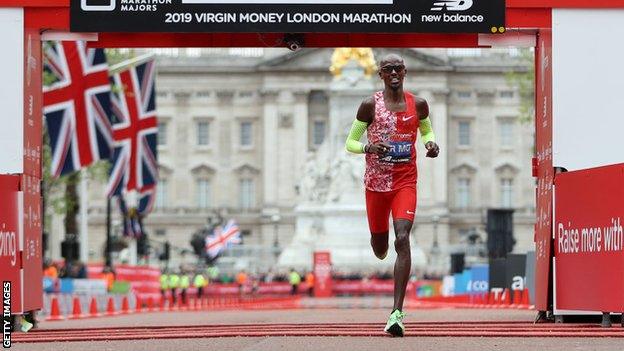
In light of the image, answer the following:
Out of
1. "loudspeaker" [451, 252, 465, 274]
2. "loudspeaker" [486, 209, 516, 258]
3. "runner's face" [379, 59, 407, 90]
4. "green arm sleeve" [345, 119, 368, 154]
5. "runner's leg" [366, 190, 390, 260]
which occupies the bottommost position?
"loudspeaker" [451, 252, 465, 274]

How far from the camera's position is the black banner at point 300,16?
1809 centimetres

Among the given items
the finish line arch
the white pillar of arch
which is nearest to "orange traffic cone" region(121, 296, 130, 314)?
the finish line arch

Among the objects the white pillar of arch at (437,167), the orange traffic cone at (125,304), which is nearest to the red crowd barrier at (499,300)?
the orange traffic cone at (125,304)

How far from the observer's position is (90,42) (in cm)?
1928

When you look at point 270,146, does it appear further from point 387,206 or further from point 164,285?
point 387,206

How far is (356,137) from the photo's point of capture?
643 inches

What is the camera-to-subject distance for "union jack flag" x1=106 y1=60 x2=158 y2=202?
1768 inches

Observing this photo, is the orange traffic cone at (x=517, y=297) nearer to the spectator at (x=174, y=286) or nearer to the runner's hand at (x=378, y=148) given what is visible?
the runner's hand at (x=378, y=148)

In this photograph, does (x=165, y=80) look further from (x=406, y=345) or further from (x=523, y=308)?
(x=406, y=345)

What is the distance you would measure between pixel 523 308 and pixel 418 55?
368 ft

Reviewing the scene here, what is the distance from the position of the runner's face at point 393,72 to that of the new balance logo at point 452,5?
2428 mm

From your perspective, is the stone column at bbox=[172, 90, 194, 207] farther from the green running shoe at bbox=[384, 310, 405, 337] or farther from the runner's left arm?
the green running shoe at bbox=[384, 310, 405, 337]

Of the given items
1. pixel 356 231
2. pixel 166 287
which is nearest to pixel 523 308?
pixel 166 287

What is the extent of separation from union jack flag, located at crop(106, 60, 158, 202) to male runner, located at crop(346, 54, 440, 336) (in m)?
28.7
